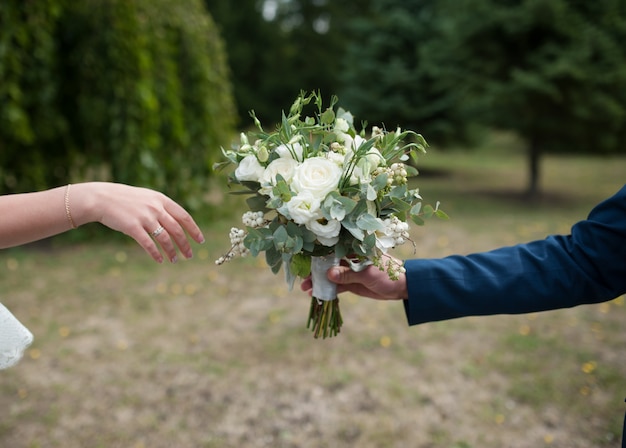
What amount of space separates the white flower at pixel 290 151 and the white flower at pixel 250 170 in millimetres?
68

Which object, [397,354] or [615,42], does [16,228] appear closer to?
[397,354]

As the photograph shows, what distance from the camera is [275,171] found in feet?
4.84

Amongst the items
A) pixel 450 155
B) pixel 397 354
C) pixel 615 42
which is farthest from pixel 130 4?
pixel 450 155

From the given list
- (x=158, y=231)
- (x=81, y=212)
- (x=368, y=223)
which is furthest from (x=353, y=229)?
(x=81, y=212)

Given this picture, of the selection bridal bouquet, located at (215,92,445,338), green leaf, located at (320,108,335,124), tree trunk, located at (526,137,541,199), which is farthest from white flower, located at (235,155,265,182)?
tree trunk, located at (526,137,541,199)

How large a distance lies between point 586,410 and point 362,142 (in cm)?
229

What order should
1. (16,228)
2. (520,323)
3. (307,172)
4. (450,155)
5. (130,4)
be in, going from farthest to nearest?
(450,155)
(130,4)
(520,323)
(307,172)
(16,228)

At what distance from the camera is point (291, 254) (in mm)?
1451

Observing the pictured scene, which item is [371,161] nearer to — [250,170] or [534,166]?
[250,170]

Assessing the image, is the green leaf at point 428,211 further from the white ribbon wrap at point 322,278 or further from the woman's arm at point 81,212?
the woman's arm at point 81,212

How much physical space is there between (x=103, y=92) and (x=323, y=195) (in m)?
4.86

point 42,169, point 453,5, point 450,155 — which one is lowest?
point 42,169

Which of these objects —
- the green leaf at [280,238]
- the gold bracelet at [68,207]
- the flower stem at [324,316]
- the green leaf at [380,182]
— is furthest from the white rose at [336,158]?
the gold bracelet at [68,207]

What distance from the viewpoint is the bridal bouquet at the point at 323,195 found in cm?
141
